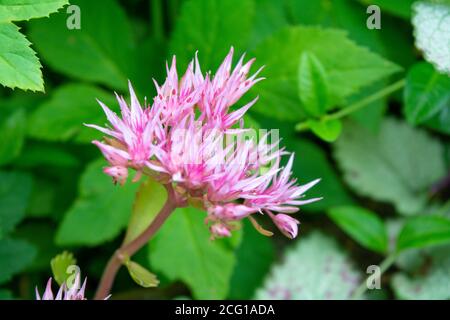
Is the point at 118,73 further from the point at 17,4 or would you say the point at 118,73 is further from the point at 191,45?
the point at 17,4

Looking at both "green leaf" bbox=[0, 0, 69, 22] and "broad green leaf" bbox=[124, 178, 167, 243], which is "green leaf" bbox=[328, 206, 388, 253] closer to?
"broad green leaf" bbox=[124, 178, 167, 243]

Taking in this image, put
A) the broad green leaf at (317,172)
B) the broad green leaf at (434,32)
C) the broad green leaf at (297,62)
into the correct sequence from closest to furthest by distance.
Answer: the broad green leaf at (434,32)
the broad green leaf at (297,62)
the broad green leaf at (317,172)

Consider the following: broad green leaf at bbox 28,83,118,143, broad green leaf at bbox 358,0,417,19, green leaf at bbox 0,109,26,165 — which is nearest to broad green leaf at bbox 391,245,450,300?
broad green leaf at bbox 358,0,417,19

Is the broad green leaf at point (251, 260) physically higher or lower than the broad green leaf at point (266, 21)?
lower

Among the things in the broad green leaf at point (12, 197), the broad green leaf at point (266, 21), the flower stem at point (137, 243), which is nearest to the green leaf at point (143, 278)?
the flower stem at point (137, 243)

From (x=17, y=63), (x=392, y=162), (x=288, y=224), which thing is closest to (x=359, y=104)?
(x=392, y=162)

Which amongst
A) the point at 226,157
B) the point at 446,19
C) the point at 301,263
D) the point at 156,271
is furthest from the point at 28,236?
the point at 446,19

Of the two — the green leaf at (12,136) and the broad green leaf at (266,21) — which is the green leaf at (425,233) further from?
the green leaf at (12,136)
